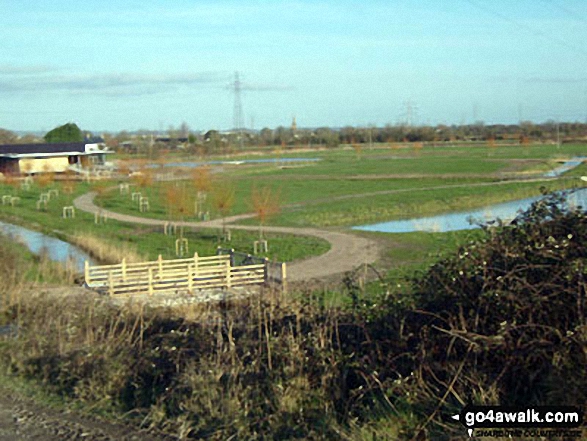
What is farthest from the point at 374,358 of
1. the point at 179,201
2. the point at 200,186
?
the point at 200,186

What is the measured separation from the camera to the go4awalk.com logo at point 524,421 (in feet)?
17.7

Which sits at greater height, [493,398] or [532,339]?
[532,339]

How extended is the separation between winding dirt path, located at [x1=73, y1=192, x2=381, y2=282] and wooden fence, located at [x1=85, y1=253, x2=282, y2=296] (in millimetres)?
1712

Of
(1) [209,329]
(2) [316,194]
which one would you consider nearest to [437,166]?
(2) [316,194]

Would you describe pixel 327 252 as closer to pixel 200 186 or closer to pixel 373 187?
pixel 200 186

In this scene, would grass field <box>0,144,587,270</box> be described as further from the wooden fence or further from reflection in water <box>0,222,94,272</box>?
the wooden fence

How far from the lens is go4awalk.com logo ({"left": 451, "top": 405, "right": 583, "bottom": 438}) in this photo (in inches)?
212

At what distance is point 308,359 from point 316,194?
53.7 meters

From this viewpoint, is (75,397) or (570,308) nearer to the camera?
(570,308)

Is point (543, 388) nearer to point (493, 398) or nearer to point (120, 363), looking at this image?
point (493, 398)

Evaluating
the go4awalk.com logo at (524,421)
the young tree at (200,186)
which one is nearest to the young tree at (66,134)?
the young tree at (200,186)

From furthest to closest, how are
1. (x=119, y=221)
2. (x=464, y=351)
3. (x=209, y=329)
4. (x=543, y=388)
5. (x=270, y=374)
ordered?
(x=119, y=221)
(x=209, y=329)
(x=270, y=374)
(x=464, y=351)
(x=543, y=388)

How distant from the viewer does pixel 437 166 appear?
287 ft

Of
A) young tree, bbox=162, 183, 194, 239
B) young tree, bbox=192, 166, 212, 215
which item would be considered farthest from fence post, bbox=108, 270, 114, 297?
young tree, bbox=192, 166, 212, 215
